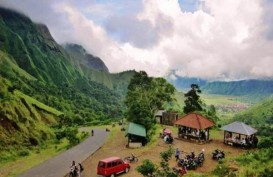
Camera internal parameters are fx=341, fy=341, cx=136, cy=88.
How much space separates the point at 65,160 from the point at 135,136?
497 inches

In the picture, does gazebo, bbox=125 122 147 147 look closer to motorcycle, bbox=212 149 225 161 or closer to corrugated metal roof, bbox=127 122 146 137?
corrugated metal roof, bbox=127 122 146 137

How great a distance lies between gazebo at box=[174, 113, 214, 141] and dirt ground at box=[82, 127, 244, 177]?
1.52 m

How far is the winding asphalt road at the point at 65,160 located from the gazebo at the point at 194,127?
14.7 m

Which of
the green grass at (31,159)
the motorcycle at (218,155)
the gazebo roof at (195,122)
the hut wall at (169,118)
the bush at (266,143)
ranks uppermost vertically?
the hut wall at (169,118)

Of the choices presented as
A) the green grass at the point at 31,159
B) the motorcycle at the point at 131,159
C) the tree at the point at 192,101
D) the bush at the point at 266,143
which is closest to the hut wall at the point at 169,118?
the tree at the point at 192,101

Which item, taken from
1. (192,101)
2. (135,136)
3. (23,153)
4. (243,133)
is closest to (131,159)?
(135,136)

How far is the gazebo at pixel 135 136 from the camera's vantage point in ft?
181

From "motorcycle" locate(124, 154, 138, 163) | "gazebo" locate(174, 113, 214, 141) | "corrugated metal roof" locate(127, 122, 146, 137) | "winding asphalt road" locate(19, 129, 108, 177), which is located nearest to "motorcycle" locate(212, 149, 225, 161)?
"gazebo" locate(174, 113, 214, 141)

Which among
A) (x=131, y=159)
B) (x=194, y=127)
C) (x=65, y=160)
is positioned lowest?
(x=65, y=160)

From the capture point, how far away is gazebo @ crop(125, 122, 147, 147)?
55.2 metres

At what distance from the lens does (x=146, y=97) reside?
83.1 m

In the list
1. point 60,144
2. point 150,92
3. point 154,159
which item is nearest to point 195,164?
point 154,159

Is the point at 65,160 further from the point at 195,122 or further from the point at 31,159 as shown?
the point at 195,122

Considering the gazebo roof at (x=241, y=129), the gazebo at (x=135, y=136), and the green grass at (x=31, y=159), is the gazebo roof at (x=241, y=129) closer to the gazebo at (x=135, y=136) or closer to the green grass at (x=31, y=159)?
the gazebo at (x=135, y=136)
